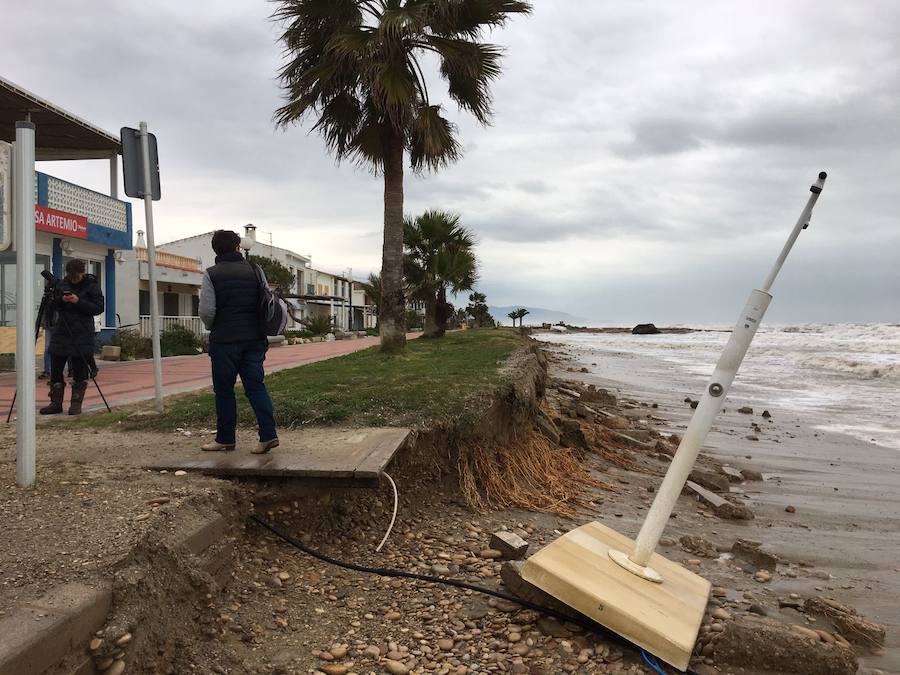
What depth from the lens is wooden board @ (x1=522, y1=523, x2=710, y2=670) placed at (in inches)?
105

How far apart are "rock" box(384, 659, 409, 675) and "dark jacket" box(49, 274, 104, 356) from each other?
18.7 ft

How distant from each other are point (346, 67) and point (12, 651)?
38.0 ft

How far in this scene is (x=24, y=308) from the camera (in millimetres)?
3574

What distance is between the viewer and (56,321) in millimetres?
6723

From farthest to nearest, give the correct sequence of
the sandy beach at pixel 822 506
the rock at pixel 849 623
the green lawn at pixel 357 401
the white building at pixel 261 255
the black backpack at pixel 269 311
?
the white building at pixel 261 255 → the green lawn at pixel 357 401 → the black backpack at pixel 269 311 → the sandy beach at pixel 822 506 → the rock at pixel 849 623

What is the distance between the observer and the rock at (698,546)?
14.6 ft

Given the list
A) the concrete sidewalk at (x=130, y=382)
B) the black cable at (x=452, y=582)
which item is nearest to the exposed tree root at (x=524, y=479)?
the black cable at (x=452, y=582)

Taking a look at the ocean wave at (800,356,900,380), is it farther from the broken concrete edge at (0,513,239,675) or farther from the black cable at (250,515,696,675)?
the broken concrete edge at (0,513,239,675)

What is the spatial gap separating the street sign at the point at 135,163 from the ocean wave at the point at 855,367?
19976 millimetres

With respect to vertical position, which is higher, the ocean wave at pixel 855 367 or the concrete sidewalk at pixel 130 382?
the concrete sidewalk at pixel 130 382

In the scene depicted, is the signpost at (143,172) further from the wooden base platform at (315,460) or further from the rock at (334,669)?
the rock at (334,669)

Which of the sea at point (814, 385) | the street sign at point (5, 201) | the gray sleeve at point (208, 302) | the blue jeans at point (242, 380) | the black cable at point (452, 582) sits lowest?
the sea at point (814, 385)

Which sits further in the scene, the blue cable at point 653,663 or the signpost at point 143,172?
the signpost at point 143,172

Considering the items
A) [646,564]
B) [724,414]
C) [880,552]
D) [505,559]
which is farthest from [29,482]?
[724,414]
